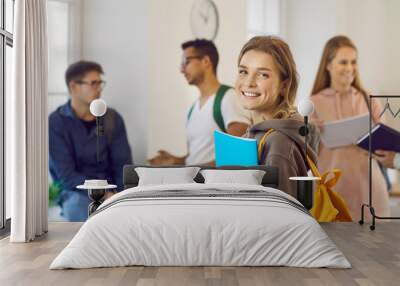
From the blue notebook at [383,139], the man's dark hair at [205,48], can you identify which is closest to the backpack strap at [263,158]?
the blue notebook at [383,139]

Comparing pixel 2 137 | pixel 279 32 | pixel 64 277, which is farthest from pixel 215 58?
pixel 64 277

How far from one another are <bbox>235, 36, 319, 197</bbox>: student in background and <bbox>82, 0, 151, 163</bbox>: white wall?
1.29 metres

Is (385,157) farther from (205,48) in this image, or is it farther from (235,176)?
(205,48)

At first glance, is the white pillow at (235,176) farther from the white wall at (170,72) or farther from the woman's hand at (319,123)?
the woman's hand at (319,123)

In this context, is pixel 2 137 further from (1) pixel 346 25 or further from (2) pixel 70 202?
(1) pixel 346 25

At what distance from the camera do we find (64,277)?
4434 mm

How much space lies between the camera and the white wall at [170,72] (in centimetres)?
823

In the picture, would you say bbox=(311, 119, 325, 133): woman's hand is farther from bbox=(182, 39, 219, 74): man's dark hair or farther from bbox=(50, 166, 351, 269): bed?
bbox=(50, 166, 351, 269): bed

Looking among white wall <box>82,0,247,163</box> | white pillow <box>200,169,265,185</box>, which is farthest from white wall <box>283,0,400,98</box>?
white pillow <box>200,169,265,185</box>

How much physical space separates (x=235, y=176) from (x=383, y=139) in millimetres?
2467

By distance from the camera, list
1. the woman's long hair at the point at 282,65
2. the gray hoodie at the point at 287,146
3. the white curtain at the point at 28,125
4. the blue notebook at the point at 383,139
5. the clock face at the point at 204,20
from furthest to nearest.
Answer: the clock face at the point at 204,20 < the woman's long hair at the point at 282,65 < the blue notebook at the point at 383,139 < the gray hoodie at the point at 287,146 < the white curtain at the point at 28,125

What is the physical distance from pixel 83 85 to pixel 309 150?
308 centimetres

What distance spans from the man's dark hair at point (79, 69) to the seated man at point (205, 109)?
3.79ft

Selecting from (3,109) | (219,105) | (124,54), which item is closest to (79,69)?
(124,54)
